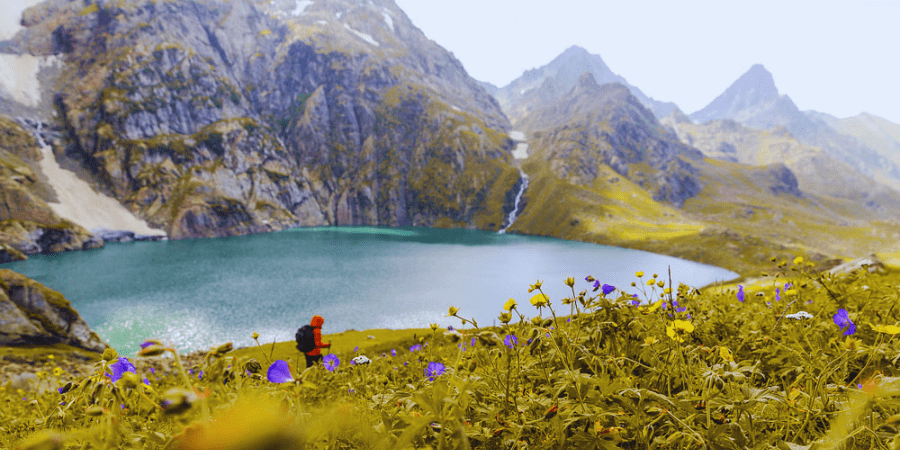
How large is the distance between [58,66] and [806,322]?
218 meters

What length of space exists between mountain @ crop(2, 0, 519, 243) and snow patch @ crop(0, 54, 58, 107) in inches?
182

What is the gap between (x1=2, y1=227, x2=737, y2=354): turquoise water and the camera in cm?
3525

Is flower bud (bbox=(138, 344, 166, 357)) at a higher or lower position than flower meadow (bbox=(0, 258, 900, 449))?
higher

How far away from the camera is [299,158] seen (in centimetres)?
17850

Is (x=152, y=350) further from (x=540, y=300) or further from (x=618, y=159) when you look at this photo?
(x=618, y=159)

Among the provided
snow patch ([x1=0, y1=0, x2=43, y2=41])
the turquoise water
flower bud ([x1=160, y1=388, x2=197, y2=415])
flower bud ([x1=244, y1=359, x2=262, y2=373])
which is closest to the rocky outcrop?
the turquoise water

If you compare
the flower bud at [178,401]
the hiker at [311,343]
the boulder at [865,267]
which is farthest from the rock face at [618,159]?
the flower bud at [178,401]

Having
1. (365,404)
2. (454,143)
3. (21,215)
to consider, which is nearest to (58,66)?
(21,215)

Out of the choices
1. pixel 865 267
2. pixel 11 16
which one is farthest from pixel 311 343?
pixel 11 16

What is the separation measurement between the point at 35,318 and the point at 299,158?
168 metres

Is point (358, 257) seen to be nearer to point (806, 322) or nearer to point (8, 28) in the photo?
point (806, 322)

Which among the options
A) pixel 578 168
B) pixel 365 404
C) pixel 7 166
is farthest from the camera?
pixel 578 168

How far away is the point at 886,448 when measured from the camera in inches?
66.4

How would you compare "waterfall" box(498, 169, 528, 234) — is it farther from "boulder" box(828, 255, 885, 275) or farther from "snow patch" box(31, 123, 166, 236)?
"boulder" box(828, 255, 885, 275)
